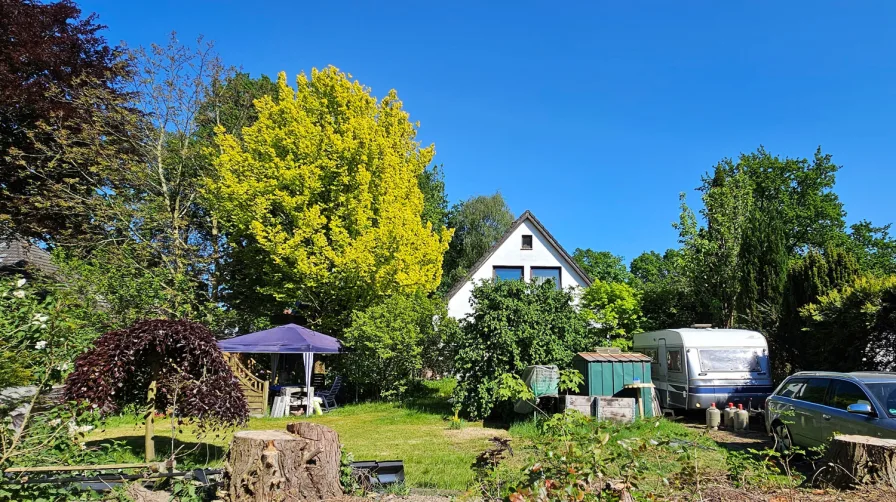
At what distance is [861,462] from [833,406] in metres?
3.80

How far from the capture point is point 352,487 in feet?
16.4

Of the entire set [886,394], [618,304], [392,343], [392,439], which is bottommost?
[392,439]

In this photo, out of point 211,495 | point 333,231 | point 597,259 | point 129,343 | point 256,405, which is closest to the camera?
point 211,495

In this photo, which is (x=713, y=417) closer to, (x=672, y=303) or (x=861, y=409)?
(x=861, y=409)

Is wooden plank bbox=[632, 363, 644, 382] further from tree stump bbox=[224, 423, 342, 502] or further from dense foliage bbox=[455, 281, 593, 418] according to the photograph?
tree stump bbox=[224, 423, 342, 502]

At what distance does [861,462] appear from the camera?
4449mm

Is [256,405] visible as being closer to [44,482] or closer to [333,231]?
[333,231]

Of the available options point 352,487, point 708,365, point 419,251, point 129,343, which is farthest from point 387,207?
point 352,487

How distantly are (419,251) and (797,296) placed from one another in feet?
38.4

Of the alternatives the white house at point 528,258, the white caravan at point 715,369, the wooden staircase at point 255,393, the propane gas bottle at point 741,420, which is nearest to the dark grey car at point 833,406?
the propane gas bottle at point 741,420

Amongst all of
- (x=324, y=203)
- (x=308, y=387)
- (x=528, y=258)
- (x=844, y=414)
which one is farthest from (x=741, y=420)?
(x=528, y=258)

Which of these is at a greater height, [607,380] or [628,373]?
[628,373]

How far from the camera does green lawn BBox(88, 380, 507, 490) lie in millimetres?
7106

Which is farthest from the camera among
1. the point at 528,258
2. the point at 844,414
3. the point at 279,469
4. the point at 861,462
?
the point at 528,258
